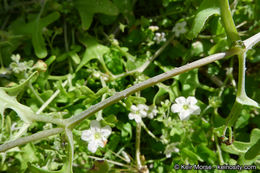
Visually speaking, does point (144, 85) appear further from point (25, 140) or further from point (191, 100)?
point (25, 140)

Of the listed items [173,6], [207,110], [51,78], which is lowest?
[207,110]

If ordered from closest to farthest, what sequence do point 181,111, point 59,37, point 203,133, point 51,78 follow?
point 181,111
point 203,133
point 51,78
point 59,37

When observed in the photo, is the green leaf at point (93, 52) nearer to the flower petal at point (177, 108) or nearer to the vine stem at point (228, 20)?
the flower petal at point (177, 108)

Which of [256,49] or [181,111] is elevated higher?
[256,49]

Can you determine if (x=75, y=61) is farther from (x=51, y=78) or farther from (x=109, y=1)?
(x=109, y=1)

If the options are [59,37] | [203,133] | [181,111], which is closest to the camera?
[181,111]

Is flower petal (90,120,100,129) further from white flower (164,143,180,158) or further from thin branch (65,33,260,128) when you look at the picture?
white flower (164,143,180,158)

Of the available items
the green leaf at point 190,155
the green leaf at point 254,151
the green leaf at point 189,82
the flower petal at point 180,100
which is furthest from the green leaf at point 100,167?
the green leaf at point 254,151

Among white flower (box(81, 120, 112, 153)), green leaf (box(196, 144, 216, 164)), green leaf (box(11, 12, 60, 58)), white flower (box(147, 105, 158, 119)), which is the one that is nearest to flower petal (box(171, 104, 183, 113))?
white flower (box(147, 105, 158, 119))

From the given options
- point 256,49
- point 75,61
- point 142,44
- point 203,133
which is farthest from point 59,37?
point 256,49
